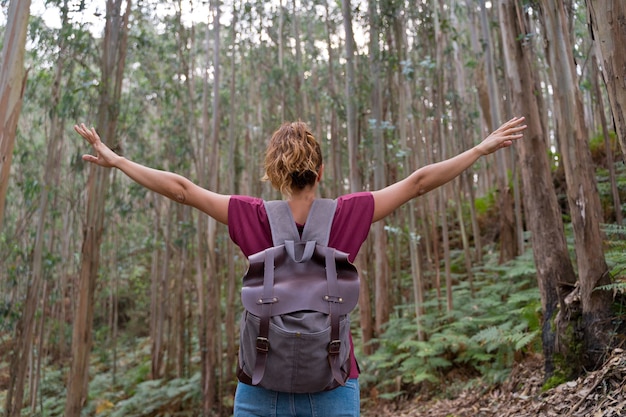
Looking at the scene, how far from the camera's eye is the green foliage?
7055 millimetres

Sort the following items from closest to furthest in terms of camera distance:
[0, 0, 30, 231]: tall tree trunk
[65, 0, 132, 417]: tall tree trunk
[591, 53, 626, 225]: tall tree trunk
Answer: [0, 0, 30, 231]: tall tree trunk, [591, 53, 626, 225]: tall tree trunk, [65, 0, 132, 417]: tall tree trunk

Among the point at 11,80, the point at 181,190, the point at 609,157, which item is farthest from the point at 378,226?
the point at 181,190

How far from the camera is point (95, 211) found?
8406 mm

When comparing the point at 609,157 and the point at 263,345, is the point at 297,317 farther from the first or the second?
the point at 609,157

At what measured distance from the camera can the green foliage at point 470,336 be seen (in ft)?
23.1

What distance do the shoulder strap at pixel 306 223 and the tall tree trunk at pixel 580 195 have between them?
3294 mm

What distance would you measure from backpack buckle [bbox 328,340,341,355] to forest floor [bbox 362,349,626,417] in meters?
2.38

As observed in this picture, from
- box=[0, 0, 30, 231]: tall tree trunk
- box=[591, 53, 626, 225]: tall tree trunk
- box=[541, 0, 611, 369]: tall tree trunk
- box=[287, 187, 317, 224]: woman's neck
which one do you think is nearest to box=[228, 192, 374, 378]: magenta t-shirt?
box=[287, 187, 317, 224]: woman's neck

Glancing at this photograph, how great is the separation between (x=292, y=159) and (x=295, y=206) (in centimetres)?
19

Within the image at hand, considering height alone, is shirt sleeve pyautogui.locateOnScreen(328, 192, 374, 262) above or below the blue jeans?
above

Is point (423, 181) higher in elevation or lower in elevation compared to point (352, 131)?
lower

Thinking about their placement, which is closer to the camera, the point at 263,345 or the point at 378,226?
the point at 263,345

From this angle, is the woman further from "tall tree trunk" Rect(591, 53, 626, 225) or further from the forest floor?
"tall tree trunk" Rect(591, 53, 626, 225)

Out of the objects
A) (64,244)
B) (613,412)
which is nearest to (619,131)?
(613,412)
